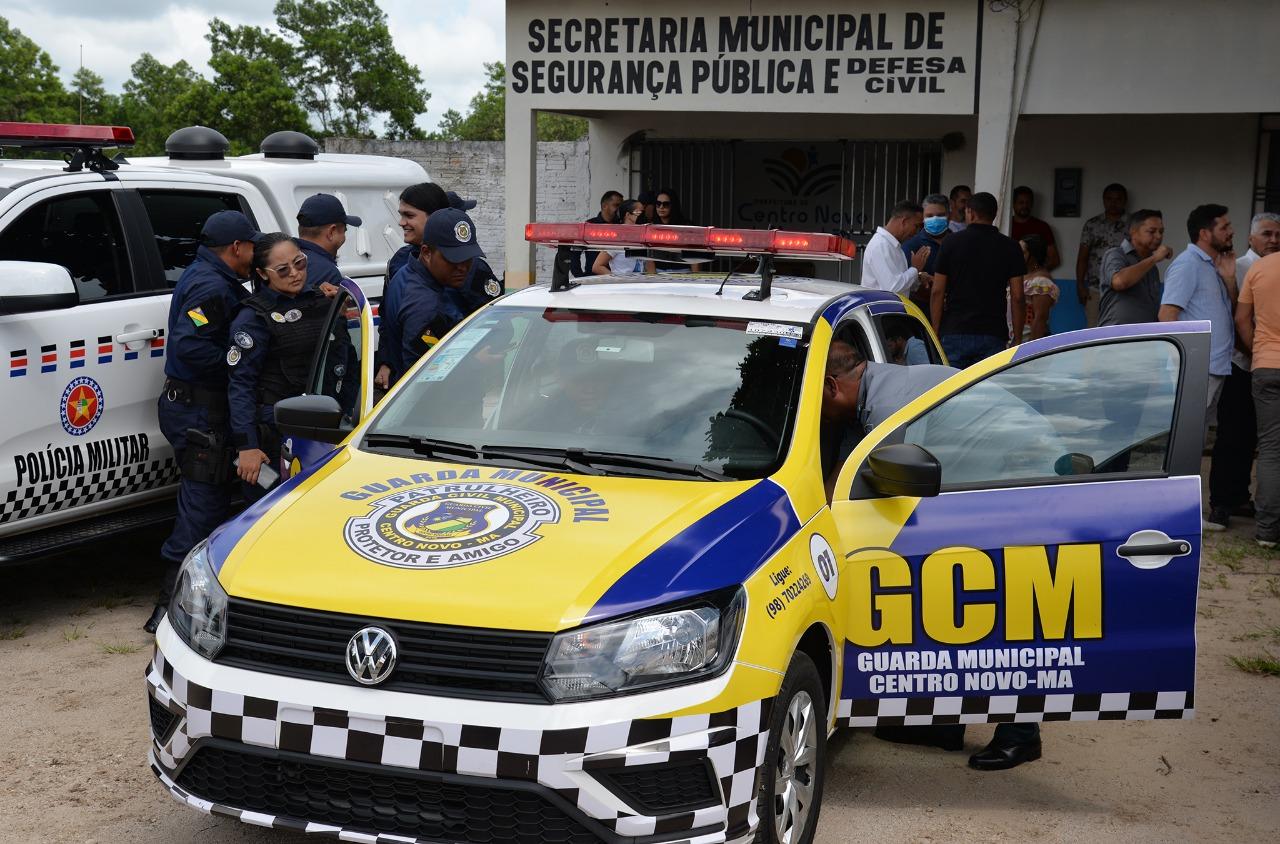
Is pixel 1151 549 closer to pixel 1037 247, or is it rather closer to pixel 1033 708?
pixel 1033 708

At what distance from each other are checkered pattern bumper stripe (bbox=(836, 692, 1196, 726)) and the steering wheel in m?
0.79

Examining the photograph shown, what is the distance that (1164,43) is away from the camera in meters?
10.7

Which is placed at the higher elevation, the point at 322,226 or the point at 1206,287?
the point at 322,226

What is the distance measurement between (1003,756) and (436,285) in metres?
3.20

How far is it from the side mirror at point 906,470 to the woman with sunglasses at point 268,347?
2687mm

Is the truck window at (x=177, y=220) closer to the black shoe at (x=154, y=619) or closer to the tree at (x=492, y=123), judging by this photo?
the black shoe at (x=154, y=619)

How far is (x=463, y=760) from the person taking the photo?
3.09 meters

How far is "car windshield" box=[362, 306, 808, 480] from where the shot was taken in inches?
159

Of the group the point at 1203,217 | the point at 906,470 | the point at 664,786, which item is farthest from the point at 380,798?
the point at 1203,217

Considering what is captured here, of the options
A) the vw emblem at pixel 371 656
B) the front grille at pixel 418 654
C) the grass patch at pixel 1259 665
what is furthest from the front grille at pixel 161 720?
the grass patch at pixel 1259 665

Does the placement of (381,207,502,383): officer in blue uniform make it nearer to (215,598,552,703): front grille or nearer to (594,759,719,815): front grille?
(215,598,552,703): front grille

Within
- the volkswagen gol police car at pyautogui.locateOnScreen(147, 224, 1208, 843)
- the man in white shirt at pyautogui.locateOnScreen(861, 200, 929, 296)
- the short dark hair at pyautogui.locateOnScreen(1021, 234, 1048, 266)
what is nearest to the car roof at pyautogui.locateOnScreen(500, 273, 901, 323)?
the volkswagen gol police car at pyautogui.locateOnScreen(147, 224, 1208, 843)

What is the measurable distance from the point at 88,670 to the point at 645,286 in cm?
269

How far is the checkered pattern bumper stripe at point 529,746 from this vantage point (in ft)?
10.1
